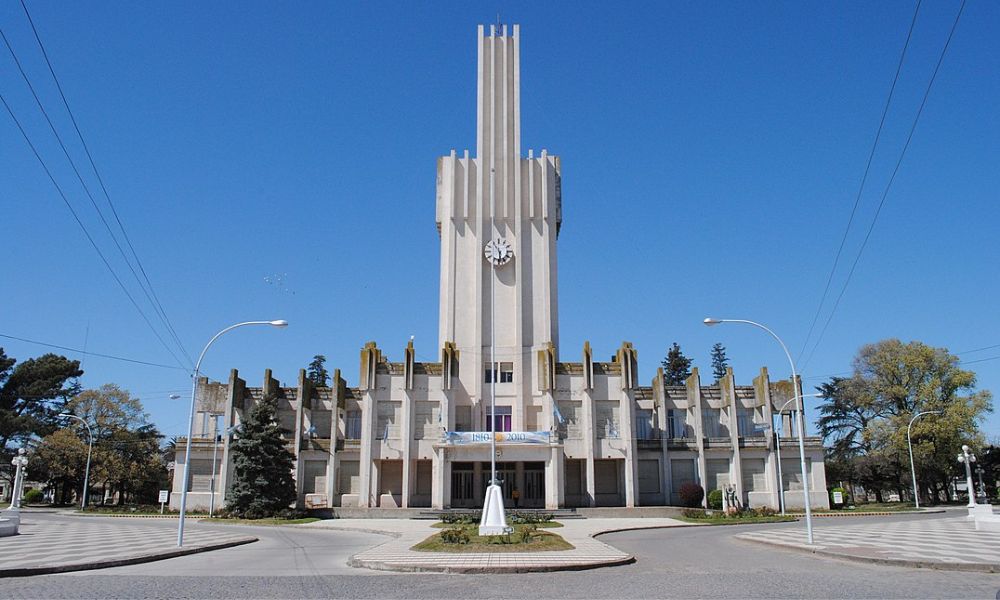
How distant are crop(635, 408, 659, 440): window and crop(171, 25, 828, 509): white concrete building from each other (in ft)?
0.37

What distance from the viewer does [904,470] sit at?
63938 mm

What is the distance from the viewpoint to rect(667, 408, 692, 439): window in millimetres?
56562

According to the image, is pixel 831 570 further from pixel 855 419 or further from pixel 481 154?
pixel 855 419

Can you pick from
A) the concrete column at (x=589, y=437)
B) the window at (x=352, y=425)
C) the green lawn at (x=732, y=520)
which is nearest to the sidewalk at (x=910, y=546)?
the green lawn at (x=732, y=520)

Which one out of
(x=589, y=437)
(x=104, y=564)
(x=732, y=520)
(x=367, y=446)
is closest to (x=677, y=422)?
(x=589, y=437)

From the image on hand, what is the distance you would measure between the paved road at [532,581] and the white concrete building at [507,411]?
1177 inches

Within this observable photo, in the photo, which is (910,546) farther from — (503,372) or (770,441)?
(503,372)

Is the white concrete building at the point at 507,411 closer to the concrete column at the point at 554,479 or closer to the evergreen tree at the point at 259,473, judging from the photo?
the concrete column at the point at 554,479

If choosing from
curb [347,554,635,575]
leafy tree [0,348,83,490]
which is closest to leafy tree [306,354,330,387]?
leafy tree [0,348,83,490]

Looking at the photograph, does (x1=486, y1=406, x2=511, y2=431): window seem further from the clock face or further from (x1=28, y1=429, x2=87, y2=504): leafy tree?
(x1=28, y1=429, x2=87, y2=504): leafy tree

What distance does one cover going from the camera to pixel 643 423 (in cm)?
5681

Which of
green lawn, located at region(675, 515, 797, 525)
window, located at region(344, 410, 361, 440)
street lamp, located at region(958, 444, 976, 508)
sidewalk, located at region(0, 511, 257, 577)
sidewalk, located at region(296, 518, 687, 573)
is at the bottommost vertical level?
green lawn, located at region(675, 515, 797, 525)

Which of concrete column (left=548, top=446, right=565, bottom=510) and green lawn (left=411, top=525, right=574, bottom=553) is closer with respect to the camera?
green lawn (left=411, top=525, right=574, bottom=553)

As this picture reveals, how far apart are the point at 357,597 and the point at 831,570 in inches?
417
